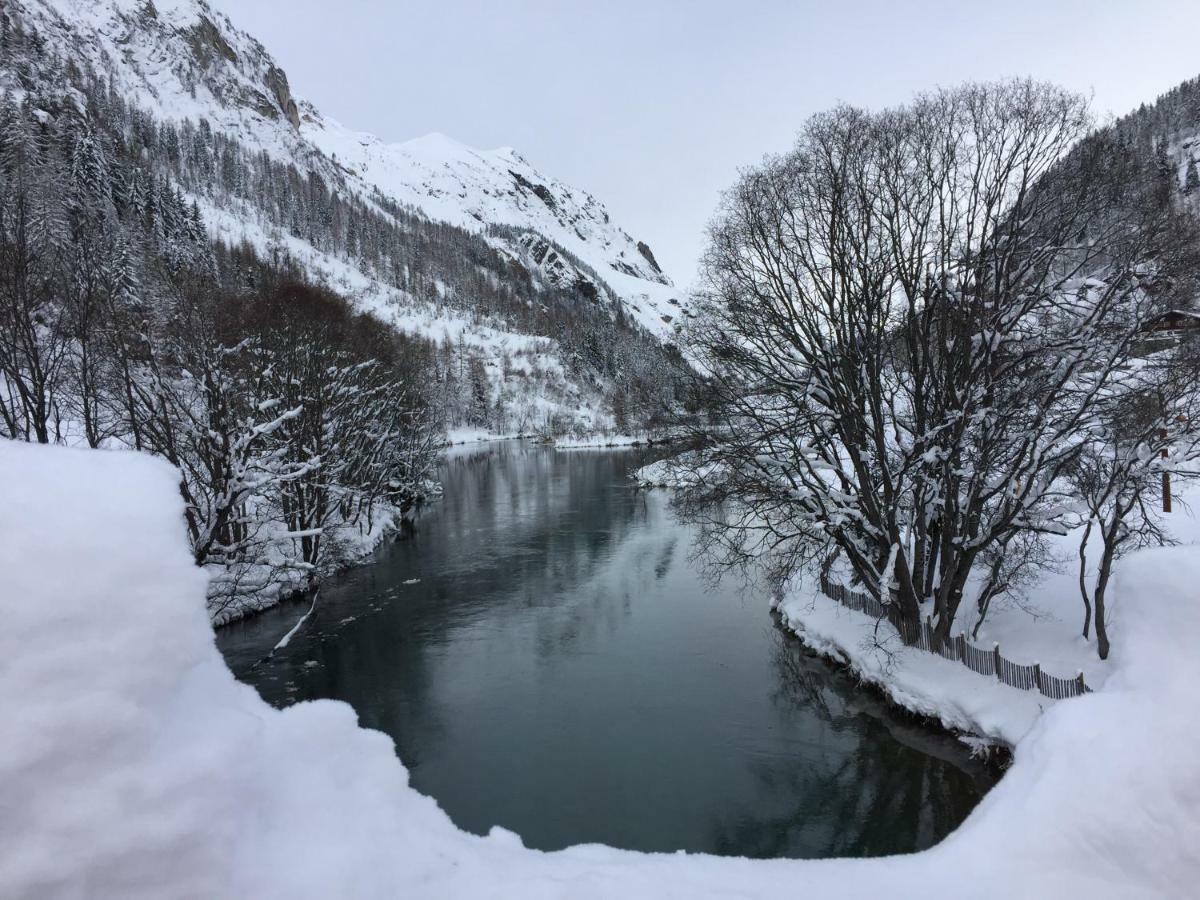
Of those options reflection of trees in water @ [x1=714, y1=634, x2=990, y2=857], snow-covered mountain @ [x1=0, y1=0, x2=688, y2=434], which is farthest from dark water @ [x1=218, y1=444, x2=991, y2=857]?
snow-covered mountain @ [x1=0, y1=0, x2=688, y2=434]

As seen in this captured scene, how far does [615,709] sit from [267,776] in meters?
10.5

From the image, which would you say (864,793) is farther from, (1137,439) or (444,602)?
(444,602)

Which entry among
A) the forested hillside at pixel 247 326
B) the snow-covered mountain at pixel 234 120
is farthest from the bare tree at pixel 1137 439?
the snow-covered mountain at pixel 234 120

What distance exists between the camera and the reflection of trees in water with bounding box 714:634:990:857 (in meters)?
8.70

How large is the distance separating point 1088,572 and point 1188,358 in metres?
6.51

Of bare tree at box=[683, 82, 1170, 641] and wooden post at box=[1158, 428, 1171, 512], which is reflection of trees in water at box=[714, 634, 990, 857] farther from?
wooden post at box=[1158, 428, 1171, 512]

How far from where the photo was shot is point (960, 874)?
3932 millimetres

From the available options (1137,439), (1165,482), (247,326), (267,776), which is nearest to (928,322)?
(1137,439)

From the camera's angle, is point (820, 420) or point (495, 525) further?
point (495, 525)

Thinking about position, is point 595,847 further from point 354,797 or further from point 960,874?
point 960,874

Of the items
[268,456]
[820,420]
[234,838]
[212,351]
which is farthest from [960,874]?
[212,351]

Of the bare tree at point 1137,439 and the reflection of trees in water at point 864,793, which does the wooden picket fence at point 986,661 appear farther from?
the reflection of trees in water at point 864,793

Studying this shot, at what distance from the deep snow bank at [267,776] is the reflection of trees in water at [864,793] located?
5068mm

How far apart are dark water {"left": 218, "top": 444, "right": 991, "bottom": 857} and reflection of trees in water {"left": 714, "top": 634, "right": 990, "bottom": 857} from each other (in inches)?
1.2
